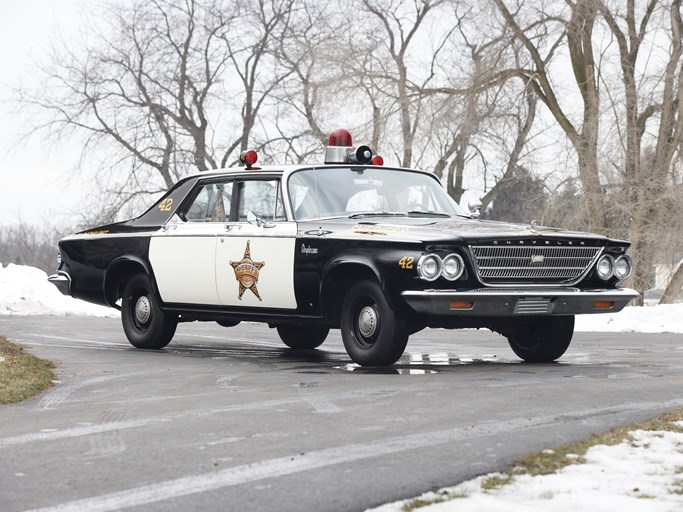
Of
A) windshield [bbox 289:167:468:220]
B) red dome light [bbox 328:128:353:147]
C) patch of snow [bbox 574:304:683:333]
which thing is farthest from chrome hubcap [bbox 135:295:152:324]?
patch of snow [bbox 574:304:683:333]

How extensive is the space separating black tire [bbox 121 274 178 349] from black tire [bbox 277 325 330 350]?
1312 millimetres

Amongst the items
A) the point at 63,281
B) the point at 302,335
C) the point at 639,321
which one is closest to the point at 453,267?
the point at 302,335

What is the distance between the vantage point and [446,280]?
963 cm

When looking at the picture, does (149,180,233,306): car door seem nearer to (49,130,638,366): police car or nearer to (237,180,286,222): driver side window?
(49,130,638,366): police car

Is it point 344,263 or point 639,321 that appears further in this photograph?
point 639,321

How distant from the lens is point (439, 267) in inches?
378

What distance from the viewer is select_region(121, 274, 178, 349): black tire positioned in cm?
1275

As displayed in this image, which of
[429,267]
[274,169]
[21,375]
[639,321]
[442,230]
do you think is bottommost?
[21,375]

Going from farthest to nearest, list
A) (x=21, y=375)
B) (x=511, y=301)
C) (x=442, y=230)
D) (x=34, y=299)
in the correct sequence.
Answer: (x=34, y=299), (x=21, y=375), (x=442, y=230), (x=511, y=301)

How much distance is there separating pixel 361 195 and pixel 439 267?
188 centimetres

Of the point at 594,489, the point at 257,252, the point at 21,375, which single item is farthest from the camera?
the point at 257,252

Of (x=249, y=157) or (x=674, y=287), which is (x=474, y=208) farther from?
(x=674, y=287)

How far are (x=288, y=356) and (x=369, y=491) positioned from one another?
7.17 m

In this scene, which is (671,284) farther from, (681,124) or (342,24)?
(342,24)
